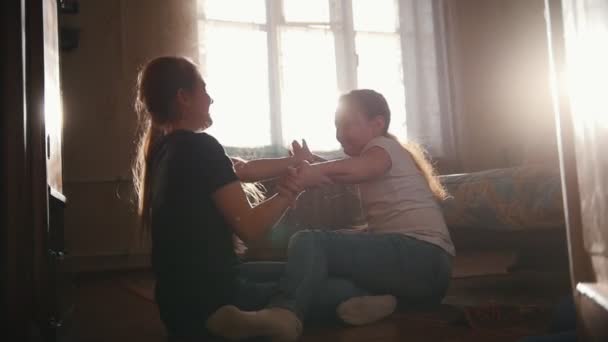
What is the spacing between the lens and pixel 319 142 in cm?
400

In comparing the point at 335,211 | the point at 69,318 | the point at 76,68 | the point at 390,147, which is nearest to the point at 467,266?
the point at 335,211

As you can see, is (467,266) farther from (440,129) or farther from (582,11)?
(582,11)

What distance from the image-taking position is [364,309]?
1.44 m

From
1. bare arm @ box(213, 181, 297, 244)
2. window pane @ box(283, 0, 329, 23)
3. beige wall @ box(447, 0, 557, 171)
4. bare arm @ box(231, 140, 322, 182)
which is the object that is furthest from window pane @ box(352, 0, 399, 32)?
bare arm @ box(213, 181, 297, 244)

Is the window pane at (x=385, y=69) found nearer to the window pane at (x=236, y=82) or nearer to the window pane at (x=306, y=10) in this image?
the window pane at (x=306, y=10)

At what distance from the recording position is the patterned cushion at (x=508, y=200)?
2.12 metres

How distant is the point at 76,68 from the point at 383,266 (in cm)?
267

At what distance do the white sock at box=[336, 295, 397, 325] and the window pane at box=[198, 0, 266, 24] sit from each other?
2.75 m

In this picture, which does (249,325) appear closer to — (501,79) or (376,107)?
(376,107)

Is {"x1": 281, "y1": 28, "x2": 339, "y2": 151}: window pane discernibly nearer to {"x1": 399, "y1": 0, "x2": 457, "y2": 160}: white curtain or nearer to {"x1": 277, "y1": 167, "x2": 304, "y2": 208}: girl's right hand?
{"x1": 399, "y1": 0, "x2": 457, "y2": 160}: white curtain

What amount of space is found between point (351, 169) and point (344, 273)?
0.92 feet

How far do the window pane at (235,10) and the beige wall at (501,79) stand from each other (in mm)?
1448

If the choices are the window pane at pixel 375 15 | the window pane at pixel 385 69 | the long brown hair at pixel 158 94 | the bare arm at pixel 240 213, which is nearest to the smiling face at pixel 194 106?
the long brown hair at pixel 158 94

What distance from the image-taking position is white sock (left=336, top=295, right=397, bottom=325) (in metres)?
1.43
